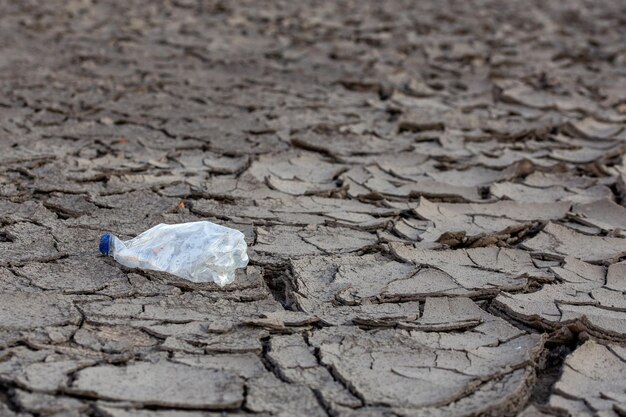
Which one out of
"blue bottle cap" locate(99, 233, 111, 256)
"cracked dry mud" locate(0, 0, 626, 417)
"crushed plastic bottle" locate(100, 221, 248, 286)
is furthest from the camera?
"blue bottle cap" locate(99, 233, 111, 256)

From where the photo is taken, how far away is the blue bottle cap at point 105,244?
2.96 m

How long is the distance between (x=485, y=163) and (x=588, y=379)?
6.47 ft

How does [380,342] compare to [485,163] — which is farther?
[485,163]

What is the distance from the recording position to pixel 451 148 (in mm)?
4504

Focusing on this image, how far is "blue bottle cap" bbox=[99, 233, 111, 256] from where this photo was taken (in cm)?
296

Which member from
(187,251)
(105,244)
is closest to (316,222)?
(187,251)

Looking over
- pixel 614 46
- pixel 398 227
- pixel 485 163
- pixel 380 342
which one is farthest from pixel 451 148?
pixel 614 46

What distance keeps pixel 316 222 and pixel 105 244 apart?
2.48 ft

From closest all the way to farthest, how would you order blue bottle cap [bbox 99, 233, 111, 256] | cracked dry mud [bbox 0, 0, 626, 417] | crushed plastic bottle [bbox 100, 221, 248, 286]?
cracked dry mud [bbox 0, 0, 626, 417]
crushed plastic bottle [bbox 100, 221, 248, 286]
blue bottle cap [bbox 99, 233, 111, 256]

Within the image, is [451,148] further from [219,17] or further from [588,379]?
[219,17]

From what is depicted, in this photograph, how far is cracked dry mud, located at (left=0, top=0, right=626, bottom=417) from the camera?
90.8 inches

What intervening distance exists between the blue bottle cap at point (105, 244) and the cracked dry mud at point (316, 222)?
0.02 meters

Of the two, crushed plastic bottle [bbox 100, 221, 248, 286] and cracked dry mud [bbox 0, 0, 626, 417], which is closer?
cracked dry mud [bbox 0, 0, 626, 417]

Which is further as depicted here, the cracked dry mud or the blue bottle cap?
the blue bottle cap
